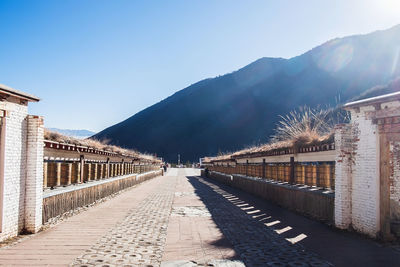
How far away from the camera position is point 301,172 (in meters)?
13.1

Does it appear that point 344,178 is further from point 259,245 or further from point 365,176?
point 259,245

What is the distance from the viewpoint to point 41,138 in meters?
8.63

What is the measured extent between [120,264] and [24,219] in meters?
3.52

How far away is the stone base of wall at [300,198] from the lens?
10.1 meters

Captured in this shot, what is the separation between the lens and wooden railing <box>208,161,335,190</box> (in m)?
11.1

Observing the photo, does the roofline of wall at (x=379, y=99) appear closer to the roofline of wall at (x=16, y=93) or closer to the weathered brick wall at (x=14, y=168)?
the roofline of wall at (x=16, y=93)

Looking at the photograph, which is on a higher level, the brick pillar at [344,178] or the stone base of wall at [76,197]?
the brick pillar at [344,178]

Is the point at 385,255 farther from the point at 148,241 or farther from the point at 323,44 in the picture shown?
the point at 323,44

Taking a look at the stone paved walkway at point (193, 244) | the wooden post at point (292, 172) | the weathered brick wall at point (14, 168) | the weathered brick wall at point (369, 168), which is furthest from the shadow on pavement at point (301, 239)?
the weathered brick wall at point (14, 168)

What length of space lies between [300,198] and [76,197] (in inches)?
285

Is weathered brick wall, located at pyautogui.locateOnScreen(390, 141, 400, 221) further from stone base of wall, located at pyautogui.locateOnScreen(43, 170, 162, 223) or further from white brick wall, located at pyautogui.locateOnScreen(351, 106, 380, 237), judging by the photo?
stone base of wall, located at pyautogui.locateOnScreen(43, 170, 162, 223)

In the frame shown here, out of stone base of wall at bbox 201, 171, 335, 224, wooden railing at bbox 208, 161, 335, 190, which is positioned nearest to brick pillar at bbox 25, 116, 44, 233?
stone base of wall at bbox 201, 171, 335, 224

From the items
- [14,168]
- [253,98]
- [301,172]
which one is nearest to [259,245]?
[14,168]

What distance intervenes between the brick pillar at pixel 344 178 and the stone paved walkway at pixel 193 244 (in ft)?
1.63
